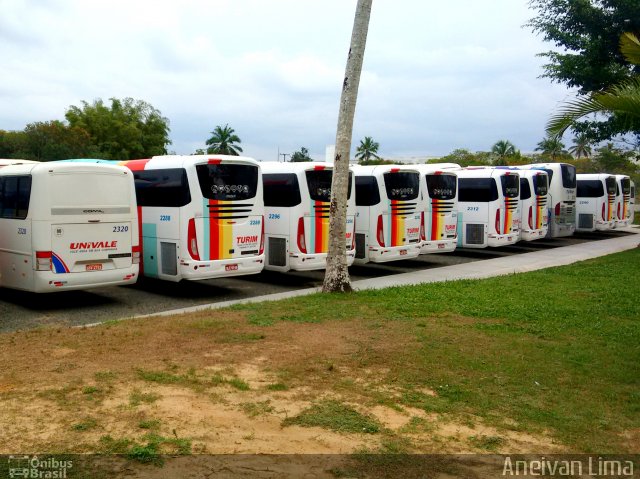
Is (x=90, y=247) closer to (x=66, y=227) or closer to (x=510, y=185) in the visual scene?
(x=66, y=227)

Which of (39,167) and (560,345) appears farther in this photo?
(39,167)

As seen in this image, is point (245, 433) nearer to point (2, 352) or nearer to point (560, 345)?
point (2, 352)

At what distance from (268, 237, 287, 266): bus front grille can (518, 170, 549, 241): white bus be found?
1124 cm

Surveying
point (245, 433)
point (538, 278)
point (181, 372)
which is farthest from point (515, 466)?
point (538, 278)

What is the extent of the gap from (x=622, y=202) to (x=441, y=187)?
1506cm

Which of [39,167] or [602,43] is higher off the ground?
[602,43]

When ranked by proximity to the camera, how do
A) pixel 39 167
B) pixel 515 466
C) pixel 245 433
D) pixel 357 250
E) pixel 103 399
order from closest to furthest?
pixel 515 466, pixel 245 433, pixel 103 399, pixel 39 167, pixel 357 250

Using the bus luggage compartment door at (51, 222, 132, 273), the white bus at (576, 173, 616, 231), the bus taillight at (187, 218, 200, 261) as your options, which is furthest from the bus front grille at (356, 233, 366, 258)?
the white bus at (576, 173, 616, 231)

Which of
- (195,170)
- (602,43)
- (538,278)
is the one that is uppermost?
(602,43)

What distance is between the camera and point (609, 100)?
8.32 metres

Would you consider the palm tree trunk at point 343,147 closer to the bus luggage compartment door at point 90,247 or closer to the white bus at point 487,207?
the bus luggage compartment door at point 90,247

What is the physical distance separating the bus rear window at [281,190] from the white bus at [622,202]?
19.9m

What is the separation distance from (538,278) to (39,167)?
10226 mm

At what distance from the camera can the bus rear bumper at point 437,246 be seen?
17672 millimetres
